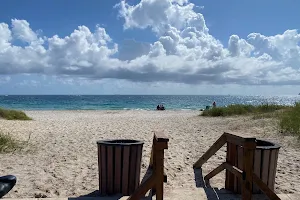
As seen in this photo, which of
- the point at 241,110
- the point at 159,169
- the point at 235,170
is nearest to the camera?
the point at 159,169

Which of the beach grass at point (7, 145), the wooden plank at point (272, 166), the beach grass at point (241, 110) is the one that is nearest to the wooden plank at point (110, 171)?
the wooden plank at point (272, 166)

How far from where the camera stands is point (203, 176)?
6246 millimetres

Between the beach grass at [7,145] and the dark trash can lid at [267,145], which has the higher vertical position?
the dark trash can lid at [267,145]

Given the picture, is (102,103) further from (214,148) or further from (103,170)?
(103,170)

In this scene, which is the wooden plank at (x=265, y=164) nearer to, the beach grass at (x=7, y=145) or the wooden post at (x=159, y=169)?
the wooden post at (x=159, y=169)

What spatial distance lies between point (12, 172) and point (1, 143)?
2.51m

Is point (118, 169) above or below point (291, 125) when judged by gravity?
below

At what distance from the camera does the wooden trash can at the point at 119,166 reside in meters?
4.48

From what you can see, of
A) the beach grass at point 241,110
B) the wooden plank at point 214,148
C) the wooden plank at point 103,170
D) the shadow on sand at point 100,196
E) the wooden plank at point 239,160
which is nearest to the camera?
the shadow on sand at point 100,196

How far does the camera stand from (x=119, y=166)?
454cm

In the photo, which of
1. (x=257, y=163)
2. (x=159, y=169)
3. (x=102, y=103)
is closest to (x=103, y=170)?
(x=159, y=169)

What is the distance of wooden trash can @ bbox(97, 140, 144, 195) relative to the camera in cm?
448

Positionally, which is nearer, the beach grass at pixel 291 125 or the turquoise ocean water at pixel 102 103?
the beach grass at pixel 291 125

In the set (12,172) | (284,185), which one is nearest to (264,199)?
(284,185)
